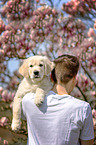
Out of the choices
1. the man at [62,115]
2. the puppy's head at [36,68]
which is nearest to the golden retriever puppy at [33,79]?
the puppy's head at [36,68]

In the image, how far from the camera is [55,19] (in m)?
3.52

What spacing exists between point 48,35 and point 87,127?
266cm

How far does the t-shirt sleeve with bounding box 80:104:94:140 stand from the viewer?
1020 mm

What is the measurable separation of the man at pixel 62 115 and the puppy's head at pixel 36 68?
0.43 m

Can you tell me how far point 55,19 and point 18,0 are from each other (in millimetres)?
798

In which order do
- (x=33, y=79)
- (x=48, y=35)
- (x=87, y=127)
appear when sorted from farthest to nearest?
1. (x=48, y=35)
2. (x=33, y=79)
3. (x=87, y=127)

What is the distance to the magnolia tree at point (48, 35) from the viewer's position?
3.15 metres

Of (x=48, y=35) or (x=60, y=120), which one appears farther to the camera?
(x=48, y=35)

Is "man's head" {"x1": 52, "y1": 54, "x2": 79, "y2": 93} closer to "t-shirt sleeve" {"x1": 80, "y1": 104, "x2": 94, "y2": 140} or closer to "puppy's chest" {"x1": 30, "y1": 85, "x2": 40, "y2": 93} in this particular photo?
"t-shirt sleeve" {"x1": 80, "y1": 104, "x2": 94, "y2": 140}

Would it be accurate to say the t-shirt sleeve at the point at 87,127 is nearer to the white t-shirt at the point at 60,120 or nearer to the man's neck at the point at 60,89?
the white t-shirt at the point at 60,120

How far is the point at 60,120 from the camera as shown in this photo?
1040 millimetres

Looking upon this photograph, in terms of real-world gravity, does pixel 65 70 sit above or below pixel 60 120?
above

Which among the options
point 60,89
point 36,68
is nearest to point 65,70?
point 60,89

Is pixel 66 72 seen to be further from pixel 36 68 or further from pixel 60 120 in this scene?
pixel 36 68
